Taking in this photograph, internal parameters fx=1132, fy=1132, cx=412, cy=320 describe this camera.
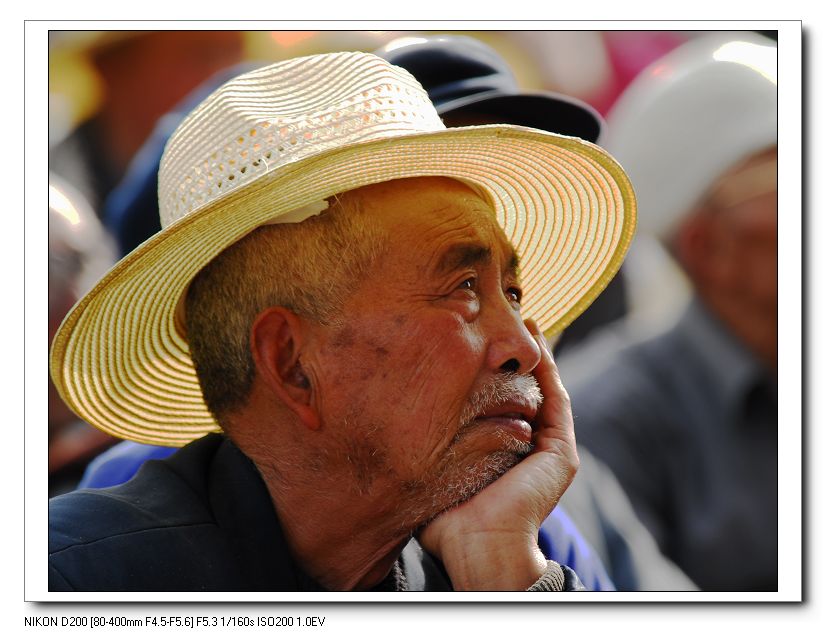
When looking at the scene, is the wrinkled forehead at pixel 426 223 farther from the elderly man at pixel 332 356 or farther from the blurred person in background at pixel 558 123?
the blurred person in background at pixel 558 123

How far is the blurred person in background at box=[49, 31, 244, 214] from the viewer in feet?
8.95

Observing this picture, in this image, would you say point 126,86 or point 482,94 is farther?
point 126,86

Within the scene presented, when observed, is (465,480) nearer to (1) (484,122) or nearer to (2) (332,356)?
(2) (332,356)

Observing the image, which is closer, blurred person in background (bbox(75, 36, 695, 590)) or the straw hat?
the straw hat

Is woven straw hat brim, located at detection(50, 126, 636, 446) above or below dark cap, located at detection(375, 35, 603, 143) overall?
below

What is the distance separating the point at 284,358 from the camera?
89.5 inches

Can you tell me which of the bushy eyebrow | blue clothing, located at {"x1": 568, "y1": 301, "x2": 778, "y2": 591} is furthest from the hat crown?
blue clothing, located at {"x1": 568, "y1": 301, "x2": 778, "y2": 591}

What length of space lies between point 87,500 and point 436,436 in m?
0.73

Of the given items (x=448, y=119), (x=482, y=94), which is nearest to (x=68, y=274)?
(x=448, y=119)

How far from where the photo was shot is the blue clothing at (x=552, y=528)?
8.77ft

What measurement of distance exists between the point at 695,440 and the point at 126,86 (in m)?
1.95

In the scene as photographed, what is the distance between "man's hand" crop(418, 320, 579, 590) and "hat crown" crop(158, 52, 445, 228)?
73 cm

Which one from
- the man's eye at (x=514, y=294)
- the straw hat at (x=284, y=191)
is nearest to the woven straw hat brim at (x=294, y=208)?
the straw hat at (x=284, y=191)

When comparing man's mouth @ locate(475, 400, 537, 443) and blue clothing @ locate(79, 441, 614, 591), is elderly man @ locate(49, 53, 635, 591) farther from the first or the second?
blue clothing @ locate(79, 441, 614, 591)
